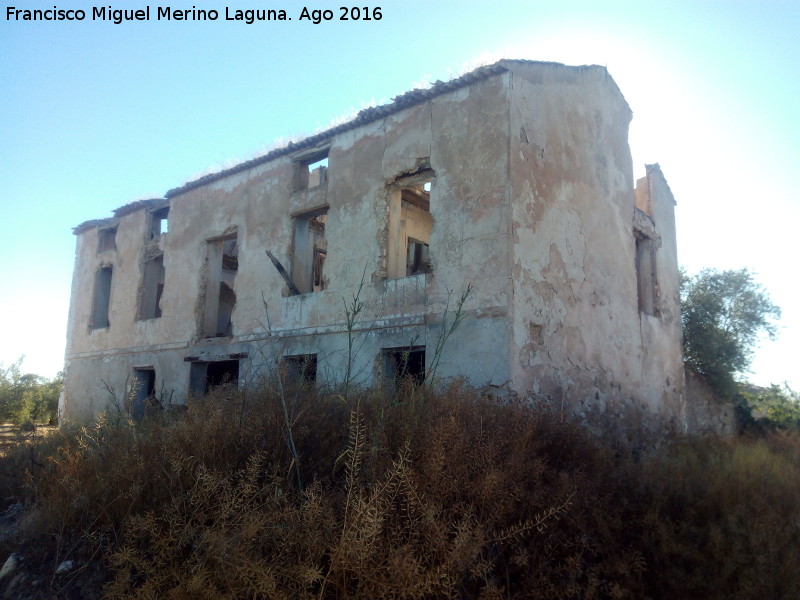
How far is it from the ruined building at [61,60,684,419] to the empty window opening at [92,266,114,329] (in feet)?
5.34

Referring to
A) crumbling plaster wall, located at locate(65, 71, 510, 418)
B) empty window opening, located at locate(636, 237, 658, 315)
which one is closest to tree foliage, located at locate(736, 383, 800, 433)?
empty window opening, located at locate(636, 237, 658, 315)

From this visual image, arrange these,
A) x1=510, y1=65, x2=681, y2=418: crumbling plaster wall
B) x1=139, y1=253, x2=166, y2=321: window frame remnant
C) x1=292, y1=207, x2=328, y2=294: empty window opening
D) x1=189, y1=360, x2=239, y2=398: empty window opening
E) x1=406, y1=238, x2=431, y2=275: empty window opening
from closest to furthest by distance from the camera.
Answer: x1=510, y1=65, x2=681, y2=418: crumbling plaster wall → x1=292, y1=207, x2=328, y2=294: empty window opening → x1=189, y1=360, x2=239, y2=398: empty window opening → x1=406, y1=238, x2=431, y2=275: empty window opening → x1=139, y1=253, x2=166, y2=321: window frame remnant

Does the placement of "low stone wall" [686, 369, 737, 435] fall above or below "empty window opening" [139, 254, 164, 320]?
below

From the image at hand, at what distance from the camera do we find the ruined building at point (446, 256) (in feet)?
29.2

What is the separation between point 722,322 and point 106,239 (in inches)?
681

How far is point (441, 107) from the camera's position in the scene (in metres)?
9.90

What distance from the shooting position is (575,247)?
9945 millimetres

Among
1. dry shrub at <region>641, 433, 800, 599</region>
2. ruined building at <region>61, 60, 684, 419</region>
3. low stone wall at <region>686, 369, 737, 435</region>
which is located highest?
ruined building at <region>61, 60, 684, 419</region>

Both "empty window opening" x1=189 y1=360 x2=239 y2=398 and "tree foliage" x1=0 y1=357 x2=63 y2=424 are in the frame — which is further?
"tree foliage" x1=0 y1=357 x2=63 y2=424

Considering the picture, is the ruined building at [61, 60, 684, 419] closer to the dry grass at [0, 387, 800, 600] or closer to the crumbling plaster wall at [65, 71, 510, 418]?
the crumbling plaster wall at [65, 71, 510, 418]

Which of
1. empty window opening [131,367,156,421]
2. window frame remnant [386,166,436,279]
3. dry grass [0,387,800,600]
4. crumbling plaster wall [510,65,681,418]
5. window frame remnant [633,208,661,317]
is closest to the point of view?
dry grass [0,387,800,600]

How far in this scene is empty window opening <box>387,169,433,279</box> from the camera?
33.9 feet

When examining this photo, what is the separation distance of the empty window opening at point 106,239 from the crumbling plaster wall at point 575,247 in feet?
39.8

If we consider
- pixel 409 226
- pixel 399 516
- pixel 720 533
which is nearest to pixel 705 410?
pixel 409 226
